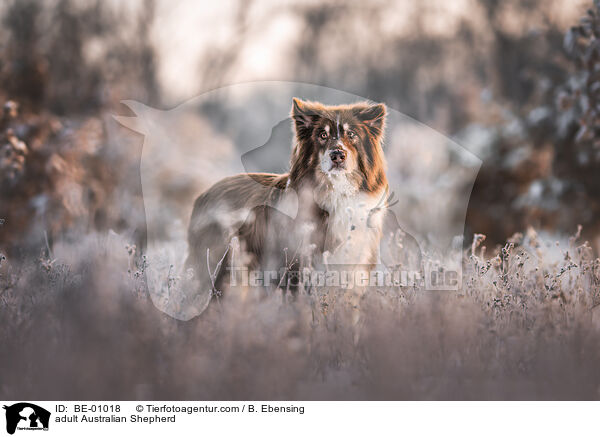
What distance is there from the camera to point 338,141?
11.6 feet

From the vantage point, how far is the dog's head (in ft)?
11.7

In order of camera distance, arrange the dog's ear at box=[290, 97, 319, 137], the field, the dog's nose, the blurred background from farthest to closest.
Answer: the blurred background
the dog's ear at box=[290, 97, 319, 137]
the dog's nose
the field

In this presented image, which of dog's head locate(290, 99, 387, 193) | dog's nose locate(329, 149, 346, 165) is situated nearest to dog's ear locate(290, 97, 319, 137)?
dog's head locate(290, 99, 387, 193)

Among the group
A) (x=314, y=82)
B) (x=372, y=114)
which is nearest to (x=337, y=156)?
(x=372, y=114)

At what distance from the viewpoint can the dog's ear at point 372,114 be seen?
3687 mm

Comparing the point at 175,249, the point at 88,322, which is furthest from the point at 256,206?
the point at 88,322

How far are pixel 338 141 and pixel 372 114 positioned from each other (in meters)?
0.38

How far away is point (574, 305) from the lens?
134 inches

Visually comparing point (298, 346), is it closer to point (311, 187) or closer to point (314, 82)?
point (311, 187)
